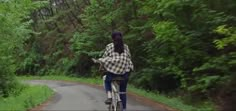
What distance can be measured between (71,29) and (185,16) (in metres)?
35.0

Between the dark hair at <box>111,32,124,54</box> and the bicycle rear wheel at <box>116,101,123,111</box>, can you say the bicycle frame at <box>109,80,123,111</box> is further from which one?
the dark hair at <box>111,32,124,54</box>

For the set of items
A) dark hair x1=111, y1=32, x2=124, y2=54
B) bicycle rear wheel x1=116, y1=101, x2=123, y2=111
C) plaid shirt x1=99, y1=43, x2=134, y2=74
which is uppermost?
dark hair x1=111, y1=32, x2=124, y2=54

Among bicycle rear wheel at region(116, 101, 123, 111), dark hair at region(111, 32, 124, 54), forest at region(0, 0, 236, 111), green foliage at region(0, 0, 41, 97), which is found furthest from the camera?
green foliage at region(0, 0, 41, 97)

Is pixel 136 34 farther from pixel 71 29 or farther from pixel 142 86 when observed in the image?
pixel 71 29

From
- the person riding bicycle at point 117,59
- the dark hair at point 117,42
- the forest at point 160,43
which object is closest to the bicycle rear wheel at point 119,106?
the person riding bicycle at point 117,59

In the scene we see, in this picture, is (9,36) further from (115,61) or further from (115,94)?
(115,61)

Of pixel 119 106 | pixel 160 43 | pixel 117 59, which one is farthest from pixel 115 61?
pixel 160 43

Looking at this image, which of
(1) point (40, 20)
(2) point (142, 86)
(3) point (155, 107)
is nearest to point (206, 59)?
(3) point (155, 107)

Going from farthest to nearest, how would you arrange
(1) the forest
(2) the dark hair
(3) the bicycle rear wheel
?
(1) the forest, (2) the dark hair, (3) the bicycle rear wheel

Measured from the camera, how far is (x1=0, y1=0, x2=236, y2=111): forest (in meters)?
14.5

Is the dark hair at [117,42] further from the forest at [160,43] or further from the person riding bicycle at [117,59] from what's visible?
the forest at [160,43]

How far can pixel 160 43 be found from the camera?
2061cm

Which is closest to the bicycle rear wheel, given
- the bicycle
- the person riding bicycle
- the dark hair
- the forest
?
the bicycle

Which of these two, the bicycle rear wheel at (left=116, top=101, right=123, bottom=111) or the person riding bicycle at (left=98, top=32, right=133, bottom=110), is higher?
the person riding bicycle at (left=98, top=32, right=133, bottom=110)
